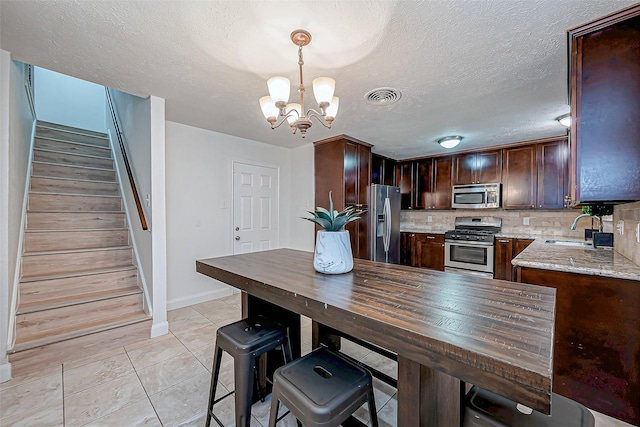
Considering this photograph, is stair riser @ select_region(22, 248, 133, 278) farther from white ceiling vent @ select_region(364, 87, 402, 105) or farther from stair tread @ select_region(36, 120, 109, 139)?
white ceiling vent @ select_region(364, 87, 402, 105)

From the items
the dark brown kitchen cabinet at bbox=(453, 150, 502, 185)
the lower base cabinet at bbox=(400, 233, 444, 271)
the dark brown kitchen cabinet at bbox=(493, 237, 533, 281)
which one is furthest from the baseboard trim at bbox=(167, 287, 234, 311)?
the dark brown kitchen cabinet at bbox=(453, 150, 502, 185)

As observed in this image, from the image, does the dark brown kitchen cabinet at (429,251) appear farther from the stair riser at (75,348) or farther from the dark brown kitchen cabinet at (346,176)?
the stair riser at (75,348)

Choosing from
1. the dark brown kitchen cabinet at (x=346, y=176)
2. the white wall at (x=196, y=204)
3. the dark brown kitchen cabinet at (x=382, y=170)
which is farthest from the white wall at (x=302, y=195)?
the dark brown kitchen cabinet at (x=382, y=170)

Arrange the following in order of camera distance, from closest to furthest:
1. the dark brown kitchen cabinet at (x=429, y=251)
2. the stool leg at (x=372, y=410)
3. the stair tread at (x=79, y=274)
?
1. the stool leg at (x=372, y=410)
2. the stair tread at (x=79, y=274)
3. the dark brown kitchen cabinet at (x=429, y=251)

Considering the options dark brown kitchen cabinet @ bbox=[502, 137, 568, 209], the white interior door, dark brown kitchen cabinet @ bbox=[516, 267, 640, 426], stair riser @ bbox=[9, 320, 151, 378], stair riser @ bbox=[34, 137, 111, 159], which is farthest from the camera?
the white interior door

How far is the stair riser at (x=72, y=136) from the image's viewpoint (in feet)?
13.0

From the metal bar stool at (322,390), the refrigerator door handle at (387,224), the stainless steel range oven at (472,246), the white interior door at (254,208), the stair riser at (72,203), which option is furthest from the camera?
the refrigerator door handle at (387,224)

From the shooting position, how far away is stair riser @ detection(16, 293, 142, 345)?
2.25 meters

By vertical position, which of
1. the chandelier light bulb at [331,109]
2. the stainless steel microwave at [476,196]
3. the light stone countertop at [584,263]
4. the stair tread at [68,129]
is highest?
the stair tread at [68,129]

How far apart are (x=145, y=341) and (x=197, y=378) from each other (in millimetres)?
932

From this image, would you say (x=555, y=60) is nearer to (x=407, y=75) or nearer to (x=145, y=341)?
(x=407, y=75)

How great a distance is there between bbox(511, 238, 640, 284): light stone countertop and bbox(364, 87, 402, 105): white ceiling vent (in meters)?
1.68

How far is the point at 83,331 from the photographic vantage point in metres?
2.37

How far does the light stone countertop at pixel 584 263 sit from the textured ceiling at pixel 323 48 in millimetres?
1397
